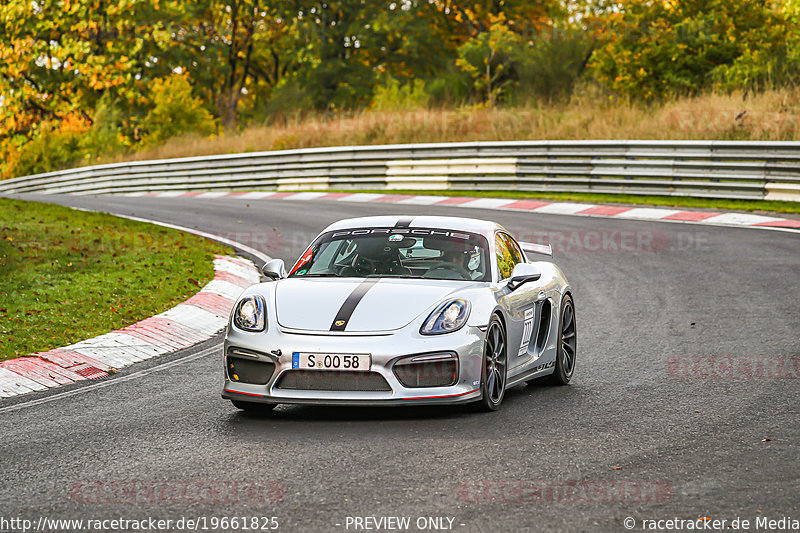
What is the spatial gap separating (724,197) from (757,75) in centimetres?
975

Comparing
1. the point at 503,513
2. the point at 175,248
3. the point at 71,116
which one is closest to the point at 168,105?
the point at 71,116

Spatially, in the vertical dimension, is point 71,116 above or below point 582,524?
below

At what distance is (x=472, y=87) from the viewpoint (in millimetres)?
41469

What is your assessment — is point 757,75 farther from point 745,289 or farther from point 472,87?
point 745,289

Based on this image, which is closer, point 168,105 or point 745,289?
point 745,289

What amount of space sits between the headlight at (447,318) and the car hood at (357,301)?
79 mm

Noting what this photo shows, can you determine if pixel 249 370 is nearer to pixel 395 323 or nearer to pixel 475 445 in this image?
pixel 395 323

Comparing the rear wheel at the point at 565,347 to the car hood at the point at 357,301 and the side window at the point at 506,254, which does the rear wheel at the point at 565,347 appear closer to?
the side window at the point at 506,254

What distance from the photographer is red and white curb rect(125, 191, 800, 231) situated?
18984mm

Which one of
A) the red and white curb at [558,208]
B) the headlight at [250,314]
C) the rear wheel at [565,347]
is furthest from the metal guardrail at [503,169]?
the headlight at [250,314]

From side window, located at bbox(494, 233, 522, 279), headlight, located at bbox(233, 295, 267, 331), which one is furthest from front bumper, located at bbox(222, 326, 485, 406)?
side window, located at bbox(494, 233, 522, 279)

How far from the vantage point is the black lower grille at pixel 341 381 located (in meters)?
6.63

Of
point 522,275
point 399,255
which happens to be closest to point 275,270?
point 399,255

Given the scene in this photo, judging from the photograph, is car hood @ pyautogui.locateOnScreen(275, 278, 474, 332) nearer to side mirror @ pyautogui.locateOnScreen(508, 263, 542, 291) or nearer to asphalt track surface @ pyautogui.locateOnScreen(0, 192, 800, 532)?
side mirror @ pyautogui.locateOnScreen(508, 263, 542, 291)
